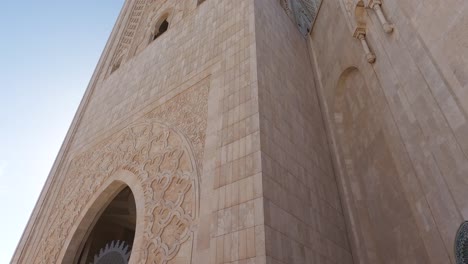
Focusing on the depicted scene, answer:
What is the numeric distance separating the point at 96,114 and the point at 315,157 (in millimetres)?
3670

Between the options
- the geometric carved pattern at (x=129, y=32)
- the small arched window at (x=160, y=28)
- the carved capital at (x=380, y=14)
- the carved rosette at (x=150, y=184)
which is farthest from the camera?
the geometric carved pattern at (x=129, y=32)

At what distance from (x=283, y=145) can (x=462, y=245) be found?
4.26 ft

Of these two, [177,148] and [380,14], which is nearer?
[380,14]

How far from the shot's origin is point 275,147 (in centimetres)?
236

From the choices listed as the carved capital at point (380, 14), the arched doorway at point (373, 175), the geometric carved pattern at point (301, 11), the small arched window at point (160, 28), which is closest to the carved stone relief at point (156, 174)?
the arched doorway at point (373, 175)

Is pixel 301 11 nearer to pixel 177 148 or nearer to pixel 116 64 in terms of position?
pixel 116 64

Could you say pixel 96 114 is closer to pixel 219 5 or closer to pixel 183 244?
pixel 219 5

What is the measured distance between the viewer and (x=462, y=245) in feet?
5.80

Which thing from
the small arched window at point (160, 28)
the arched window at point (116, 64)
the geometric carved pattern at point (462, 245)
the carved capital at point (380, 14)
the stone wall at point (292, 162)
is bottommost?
the geometric carved pattern at point (462, 245)

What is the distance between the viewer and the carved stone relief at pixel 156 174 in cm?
242

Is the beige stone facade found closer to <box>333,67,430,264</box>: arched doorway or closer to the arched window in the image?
<box>333,67,430,264</box>: arched doorway

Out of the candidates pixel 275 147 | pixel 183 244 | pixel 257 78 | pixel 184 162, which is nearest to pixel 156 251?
pixel 183 244

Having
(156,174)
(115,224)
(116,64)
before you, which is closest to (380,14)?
(156,174)

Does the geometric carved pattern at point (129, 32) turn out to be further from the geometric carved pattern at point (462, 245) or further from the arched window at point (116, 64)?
the geometric carved pattern at point (462, 245)
